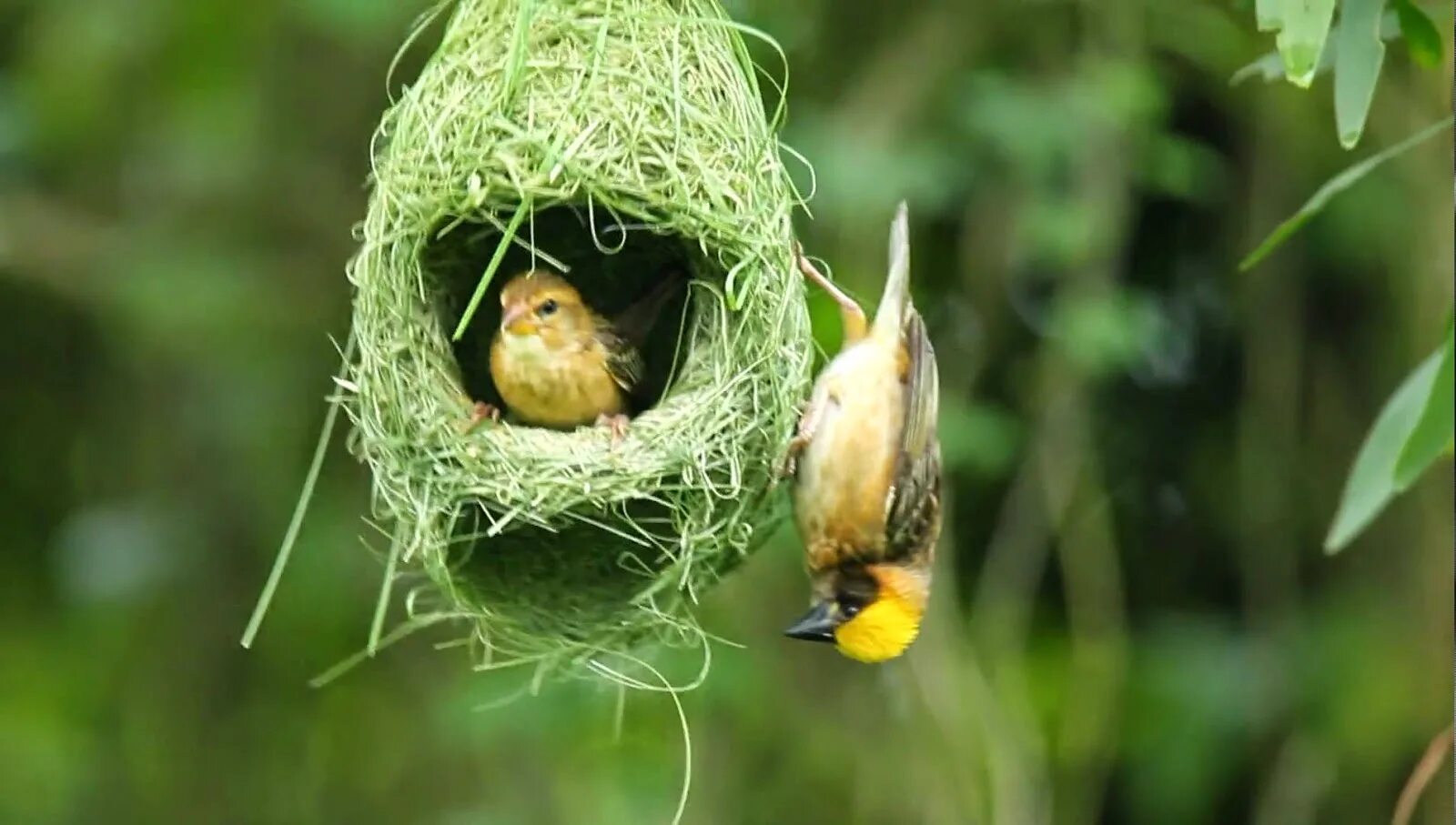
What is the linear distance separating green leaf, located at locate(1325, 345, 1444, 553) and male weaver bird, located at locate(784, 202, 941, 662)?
785 millimetres

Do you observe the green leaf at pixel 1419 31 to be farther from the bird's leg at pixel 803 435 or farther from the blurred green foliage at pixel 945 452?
the blurred green foliage at pixel 945 452

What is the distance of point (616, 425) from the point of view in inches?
95.2

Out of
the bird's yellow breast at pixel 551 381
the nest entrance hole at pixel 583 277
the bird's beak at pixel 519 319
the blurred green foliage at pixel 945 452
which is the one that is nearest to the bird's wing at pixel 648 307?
the nest entrance hole at pixel 583 277

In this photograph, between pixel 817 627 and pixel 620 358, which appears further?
pixel 817 627

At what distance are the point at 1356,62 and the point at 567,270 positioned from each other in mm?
1017

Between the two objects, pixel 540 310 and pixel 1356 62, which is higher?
pixel 1356 62

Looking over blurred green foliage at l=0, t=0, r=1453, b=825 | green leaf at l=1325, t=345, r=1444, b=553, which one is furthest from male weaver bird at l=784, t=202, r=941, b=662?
green leaf at l=1325, t=345, r=1444, b=553

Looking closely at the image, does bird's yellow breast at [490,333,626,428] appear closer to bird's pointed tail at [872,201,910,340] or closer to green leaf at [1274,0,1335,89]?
bird's pointed tail at [872,201,910,340]

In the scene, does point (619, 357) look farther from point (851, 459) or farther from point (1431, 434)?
point (1431, 434)

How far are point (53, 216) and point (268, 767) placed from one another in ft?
4.76

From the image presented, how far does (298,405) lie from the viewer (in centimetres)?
438

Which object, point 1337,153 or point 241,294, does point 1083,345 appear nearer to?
point 1337,153

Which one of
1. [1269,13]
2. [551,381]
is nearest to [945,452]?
[551,381]

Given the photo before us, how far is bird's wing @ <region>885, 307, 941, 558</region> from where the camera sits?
2951 millimetres
